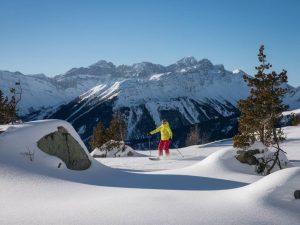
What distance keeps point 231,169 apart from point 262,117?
4436 millimetres

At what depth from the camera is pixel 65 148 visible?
Result: 14961 mm

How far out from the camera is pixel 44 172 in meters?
12.0

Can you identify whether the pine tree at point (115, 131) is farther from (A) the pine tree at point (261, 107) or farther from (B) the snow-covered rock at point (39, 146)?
(B) the snow-covered rock at point (39, 146)

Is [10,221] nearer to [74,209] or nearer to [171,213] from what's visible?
[74,209]

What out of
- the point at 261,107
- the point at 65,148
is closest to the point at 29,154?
the point at 65,148

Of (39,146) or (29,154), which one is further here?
(39,146)

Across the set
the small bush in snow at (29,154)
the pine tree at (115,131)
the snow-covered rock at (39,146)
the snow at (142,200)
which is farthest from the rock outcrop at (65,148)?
the pine tree at (115,131)

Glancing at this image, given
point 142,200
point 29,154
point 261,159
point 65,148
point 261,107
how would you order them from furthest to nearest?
point 261,107 < point 261,159 < point 65,148 < point 29,154 < point 142,200

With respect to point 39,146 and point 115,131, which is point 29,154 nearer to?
point 39,146

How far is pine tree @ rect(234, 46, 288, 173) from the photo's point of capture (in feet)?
56.5

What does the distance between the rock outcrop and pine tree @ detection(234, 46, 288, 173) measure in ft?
24.5

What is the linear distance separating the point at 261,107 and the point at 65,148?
417 inches

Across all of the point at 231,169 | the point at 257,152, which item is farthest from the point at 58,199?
the point at 257,152

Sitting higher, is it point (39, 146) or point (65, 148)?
point (39, 146)
